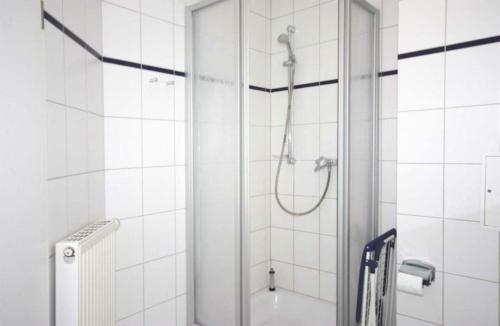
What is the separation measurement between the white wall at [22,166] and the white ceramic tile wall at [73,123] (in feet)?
0.18

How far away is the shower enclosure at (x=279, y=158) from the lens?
4.77ft

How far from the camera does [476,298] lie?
1.16 metres

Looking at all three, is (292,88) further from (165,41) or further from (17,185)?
(17,185)

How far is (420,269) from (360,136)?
0.65 m

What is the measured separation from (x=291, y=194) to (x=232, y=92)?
Answer: 1.11 metres

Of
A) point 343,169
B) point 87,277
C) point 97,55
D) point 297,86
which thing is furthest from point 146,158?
point 297,86

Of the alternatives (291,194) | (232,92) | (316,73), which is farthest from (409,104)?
(291,194)

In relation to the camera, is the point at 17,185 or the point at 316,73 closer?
the point at 17,185

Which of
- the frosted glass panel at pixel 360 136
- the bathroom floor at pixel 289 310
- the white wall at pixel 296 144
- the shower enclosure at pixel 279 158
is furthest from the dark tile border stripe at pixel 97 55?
the bathroom floor at pixel 289 310

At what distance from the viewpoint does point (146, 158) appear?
1.67 metres

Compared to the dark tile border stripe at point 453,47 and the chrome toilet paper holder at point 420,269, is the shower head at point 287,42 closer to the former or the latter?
the dark tile border stripe at point 453,47

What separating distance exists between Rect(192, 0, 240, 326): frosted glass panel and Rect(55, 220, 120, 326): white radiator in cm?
49

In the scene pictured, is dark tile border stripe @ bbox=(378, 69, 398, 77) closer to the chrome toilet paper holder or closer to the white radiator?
the chrome toilet paper holder

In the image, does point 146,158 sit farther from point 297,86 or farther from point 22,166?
point 297,86
